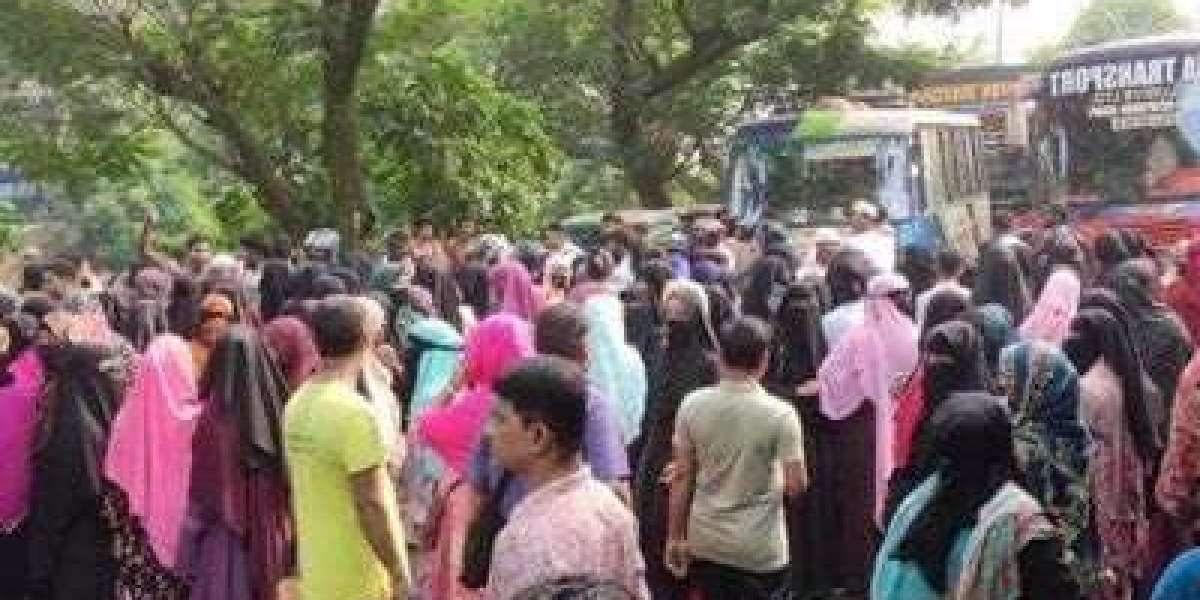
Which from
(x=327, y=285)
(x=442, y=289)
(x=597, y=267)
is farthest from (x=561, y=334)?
(x=442, y=289)

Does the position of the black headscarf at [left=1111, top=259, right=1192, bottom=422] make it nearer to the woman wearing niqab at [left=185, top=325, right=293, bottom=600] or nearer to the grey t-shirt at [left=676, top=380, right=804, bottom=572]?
the grey t-shirt at [left=676, top=380, right=804, bottom=572]

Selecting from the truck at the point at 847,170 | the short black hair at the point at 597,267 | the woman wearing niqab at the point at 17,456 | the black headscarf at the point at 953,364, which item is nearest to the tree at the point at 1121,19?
the truck at the point at 847,170

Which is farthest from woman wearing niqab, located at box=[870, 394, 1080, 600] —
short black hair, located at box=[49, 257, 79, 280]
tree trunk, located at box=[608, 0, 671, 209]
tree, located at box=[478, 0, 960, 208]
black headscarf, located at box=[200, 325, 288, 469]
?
tree trunk, located at box=[608, 0, 671, 209]

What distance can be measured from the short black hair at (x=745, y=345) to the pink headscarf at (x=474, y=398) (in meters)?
0.72

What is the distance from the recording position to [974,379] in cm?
652

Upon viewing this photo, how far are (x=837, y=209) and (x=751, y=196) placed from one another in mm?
1170

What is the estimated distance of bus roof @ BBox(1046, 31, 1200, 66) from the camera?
18.5m

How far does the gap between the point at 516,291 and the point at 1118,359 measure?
5899mm

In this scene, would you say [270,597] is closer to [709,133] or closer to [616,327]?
[616,327]

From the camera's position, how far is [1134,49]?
19.0m

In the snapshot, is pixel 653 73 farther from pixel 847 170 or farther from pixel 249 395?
pixel 249 395

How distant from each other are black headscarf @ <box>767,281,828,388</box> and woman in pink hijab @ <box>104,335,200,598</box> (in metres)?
3.01

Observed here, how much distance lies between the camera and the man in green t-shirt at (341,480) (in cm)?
544

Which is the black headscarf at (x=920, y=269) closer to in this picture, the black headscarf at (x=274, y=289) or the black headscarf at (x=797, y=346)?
the black headscarf at (x=797, y=346)
